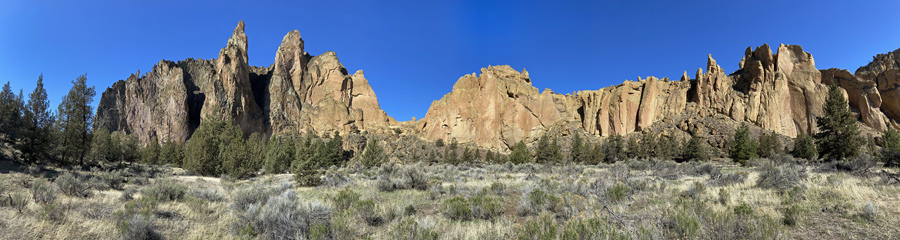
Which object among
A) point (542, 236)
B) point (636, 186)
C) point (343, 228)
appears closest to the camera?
point (542, 236)

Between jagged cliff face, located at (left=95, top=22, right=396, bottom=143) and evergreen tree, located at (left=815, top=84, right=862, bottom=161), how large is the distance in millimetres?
85884

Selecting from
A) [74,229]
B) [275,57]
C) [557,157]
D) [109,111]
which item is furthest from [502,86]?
[109,111]

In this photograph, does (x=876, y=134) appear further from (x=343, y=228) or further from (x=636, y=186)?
(x=343, y=228)

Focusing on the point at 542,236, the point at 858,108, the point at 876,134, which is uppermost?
the point at 858,108

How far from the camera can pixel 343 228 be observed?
5.43 m

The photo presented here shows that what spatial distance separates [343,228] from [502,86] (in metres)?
86.2

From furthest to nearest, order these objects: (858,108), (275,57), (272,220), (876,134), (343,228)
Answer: (275,57), (858,108), (876,134), (272,220), (343,228)

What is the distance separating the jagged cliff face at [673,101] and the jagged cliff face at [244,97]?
28.1 meters

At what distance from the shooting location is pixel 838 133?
81.5 feet

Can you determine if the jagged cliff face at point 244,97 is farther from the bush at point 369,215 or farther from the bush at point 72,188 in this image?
the bush at point 369,215

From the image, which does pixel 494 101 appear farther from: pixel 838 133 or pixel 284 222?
pixel 284 222

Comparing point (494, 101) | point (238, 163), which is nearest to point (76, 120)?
point (238, 163)

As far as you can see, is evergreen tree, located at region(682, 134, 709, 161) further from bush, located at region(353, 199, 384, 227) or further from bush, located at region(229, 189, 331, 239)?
bush, located at region(229, 189, 331, 239)

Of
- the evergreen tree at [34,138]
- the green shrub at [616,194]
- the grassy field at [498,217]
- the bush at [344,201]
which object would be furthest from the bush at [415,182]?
the evergreen tree at [34,138]
